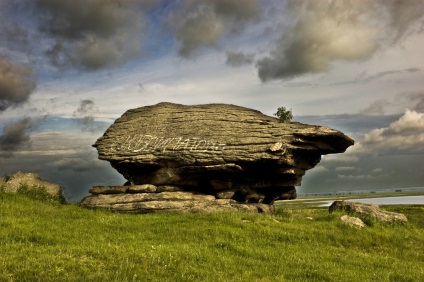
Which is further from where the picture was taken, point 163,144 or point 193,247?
point 163,144

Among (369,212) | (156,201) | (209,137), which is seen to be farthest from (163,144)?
(369,212)

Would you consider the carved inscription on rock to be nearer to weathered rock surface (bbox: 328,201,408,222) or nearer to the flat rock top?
the flat rock top

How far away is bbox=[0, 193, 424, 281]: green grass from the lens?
14055 millimetres

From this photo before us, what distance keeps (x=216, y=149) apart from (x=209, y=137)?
1.47 meters

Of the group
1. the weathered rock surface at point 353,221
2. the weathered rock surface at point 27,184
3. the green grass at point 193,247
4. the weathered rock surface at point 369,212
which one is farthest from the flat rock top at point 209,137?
the weathered rock surface at point 353,221

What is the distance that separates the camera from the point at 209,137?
3206 centimetres

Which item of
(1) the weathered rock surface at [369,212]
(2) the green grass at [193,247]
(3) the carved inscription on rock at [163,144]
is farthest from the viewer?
(3) the carved inscription on rock at [163,144]

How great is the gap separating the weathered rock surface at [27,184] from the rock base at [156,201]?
3677mm

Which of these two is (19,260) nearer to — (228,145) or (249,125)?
(228,145)

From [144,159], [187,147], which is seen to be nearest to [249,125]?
[187,147]

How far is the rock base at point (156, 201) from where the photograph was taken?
29.3 m

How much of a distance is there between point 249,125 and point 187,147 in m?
5.80

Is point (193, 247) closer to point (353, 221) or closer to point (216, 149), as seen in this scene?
point (216, 149)

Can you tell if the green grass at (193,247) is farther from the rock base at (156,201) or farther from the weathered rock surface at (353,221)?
the rock base at (156,201)
